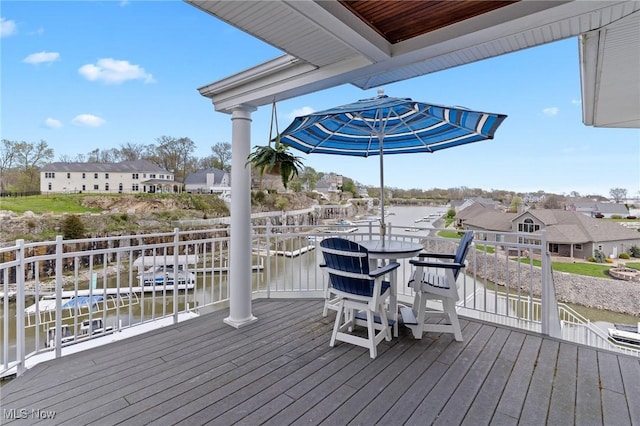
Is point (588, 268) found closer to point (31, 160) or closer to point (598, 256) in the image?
point (598, 256)

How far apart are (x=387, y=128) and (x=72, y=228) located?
23.9 m

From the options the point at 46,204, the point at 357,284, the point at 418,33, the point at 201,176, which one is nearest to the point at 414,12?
the point at 418,33

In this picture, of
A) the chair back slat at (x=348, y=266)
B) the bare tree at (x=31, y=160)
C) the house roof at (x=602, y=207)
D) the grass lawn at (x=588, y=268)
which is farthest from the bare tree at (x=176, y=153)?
the chair back slat at (x=348, y=266)

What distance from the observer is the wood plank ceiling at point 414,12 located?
173 centimetres

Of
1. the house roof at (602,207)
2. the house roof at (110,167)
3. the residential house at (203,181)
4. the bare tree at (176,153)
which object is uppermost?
the bare tree at (176,153)

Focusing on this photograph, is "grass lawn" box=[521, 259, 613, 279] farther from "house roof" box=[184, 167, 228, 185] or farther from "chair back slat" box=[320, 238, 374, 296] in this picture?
"house roof" box=[184, 167, 228, 185]

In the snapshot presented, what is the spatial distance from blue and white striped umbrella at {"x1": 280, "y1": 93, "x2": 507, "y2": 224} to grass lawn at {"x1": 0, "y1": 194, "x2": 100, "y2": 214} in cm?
2582

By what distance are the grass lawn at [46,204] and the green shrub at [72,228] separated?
290 centimetres

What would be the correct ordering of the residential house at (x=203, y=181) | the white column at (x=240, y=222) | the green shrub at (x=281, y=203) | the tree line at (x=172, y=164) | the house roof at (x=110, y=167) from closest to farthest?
the white column at (x=240, y=222), the tree line at (x=172, y=164), the green shrub at (x=281, y=203), the house roof at (x=110, y=167), the residential house at (x=203, y=181)

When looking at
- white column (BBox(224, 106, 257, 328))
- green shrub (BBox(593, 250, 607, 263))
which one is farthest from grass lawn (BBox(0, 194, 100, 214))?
green shrub (BBox(593, 250, 607, 263))

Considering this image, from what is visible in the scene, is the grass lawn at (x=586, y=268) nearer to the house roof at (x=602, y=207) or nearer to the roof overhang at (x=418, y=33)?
the house roof at (x=602, y=207)

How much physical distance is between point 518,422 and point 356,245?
1530mm

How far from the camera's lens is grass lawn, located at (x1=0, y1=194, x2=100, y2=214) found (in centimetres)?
2081

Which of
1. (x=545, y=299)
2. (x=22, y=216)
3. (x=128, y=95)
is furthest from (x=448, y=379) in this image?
(x=128, y=95)
